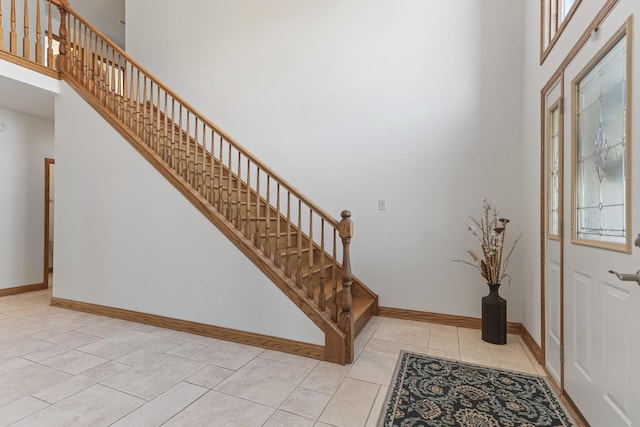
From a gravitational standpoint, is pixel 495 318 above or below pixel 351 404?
above

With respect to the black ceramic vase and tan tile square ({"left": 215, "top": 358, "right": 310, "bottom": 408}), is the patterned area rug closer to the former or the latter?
the black ceramic vase

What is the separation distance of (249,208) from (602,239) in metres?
2.48

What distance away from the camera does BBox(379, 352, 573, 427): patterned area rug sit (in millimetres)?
1752

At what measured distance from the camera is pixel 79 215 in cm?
370

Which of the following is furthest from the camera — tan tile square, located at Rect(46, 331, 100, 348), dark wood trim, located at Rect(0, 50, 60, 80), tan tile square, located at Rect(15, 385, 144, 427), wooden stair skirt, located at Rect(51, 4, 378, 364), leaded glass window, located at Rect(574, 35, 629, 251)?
dark wood trim, located at Rect(0, 50, 60, 80)

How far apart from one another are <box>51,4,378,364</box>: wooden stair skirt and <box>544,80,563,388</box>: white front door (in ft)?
4.63

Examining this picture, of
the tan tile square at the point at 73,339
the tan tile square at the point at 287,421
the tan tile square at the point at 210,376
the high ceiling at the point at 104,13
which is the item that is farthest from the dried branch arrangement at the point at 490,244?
the high ceiling at the point at 104,13

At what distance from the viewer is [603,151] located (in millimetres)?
1650

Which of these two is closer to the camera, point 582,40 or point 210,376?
point 582,40

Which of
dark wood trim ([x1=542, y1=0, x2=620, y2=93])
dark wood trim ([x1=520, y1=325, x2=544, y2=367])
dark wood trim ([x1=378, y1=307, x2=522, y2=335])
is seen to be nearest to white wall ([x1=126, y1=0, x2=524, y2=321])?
dark wood trim ([x1=378, y1=307, x2=522, y2=335])

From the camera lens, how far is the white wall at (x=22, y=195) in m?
4.29

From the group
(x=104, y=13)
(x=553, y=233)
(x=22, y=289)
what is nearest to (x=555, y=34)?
(x=553, y=233)

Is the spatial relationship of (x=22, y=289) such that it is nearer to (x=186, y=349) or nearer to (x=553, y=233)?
(x=186, y=349)

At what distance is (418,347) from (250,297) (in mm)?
1541
